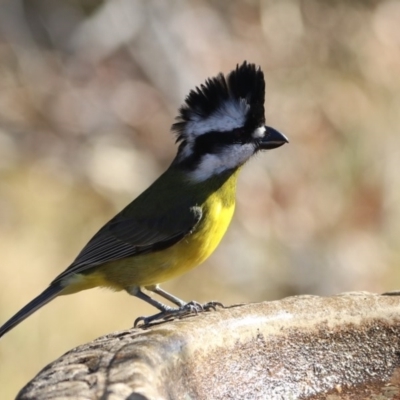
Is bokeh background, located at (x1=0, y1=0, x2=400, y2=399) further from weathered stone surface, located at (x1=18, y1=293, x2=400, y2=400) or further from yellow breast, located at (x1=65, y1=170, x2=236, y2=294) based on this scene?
weathered stone surface, located at (x1=18, y1=293, x2=400, y2=400)

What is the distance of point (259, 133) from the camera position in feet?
15.2

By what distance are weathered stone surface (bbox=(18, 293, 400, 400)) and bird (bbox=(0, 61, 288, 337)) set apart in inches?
49.5

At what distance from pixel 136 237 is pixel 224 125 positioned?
71 cm

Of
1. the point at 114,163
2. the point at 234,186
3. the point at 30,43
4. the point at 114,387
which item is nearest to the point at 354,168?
the point at 114,163

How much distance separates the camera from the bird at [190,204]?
4.46 meters

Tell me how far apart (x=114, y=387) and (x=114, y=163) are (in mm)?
5619

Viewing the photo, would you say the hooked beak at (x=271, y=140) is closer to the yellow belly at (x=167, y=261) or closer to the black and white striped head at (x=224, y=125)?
the black and white striped head at (x=224, y=125)

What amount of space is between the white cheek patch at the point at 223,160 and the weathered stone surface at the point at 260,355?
1.43 meters

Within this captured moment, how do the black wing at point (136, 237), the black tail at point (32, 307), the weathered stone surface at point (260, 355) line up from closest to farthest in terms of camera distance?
the weathered stone surface at point (260, 355), the black wing at point (136, 237), the black tail at point (32, 307)

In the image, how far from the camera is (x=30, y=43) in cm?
888

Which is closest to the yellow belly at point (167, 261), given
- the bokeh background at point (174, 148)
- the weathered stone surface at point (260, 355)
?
the weathered stone surface at point (260, 355)

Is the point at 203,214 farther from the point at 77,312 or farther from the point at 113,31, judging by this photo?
the point at 113,31

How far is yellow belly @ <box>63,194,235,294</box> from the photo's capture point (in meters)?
4.46

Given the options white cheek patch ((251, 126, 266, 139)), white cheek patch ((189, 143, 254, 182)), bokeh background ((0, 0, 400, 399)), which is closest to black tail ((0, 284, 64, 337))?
white cheek patch ((189, 143, 254, 182))
